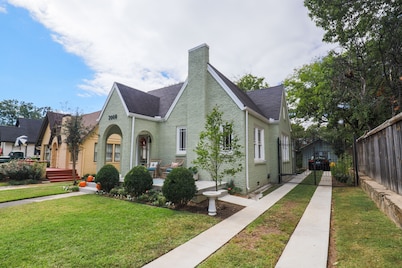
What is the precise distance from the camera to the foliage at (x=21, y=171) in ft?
48.8

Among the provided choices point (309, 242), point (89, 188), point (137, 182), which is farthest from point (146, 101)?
point (309, 242)

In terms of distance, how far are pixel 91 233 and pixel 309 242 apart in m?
5.15

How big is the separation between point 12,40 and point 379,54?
22.4m

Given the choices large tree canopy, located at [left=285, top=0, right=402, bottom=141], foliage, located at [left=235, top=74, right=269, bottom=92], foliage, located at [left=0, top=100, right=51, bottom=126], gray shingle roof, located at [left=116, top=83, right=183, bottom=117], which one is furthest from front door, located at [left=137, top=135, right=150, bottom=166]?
foliage, located at [left=0, top=100, right=51, bottom=126]

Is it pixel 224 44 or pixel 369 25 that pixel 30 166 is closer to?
pixel 224 44

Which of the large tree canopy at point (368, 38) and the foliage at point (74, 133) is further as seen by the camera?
the foliage at point (74, 133)

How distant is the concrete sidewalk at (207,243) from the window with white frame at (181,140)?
6.28 meters

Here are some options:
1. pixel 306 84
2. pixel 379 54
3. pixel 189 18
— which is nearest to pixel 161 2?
pixel 189 18

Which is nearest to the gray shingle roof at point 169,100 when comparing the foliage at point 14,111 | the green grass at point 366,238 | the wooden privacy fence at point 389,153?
the wooden privacy fence at point 389,153

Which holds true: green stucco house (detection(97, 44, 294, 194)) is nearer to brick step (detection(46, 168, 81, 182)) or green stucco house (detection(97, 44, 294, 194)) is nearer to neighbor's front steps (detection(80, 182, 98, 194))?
neighbor's front steps (detection(80, 182, 98, 194))

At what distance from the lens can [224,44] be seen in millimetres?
15930

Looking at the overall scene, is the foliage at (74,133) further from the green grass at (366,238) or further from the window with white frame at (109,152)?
the green grass at (366,238)

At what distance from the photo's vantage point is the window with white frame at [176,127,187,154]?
1270 centimetres

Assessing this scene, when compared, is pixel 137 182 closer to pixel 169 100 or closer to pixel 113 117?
pixel 113 117
